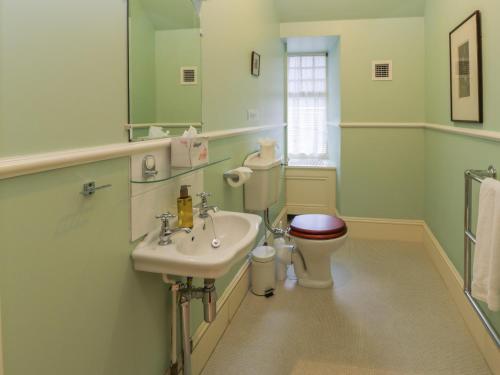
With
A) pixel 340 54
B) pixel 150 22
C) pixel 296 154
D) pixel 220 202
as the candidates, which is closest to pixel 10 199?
pixel 150 22

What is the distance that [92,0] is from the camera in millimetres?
1066

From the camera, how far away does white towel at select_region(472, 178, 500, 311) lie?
1.45 meters

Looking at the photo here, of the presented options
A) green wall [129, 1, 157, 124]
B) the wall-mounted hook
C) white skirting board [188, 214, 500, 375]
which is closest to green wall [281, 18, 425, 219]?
white skirting board [188, 214, 500, 375]

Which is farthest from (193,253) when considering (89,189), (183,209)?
(89,189)

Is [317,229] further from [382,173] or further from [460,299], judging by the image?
[382,173]

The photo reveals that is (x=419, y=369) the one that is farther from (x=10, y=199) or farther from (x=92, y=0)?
(x=92, y=0)

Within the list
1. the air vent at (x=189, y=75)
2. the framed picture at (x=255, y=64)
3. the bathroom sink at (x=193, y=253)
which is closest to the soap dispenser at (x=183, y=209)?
the bathroom sink at (x=193, y=253)

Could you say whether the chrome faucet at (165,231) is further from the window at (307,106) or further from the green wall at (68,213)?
the window at (307,106)

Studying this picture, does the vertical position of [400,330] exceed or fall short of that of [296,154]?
it falls short

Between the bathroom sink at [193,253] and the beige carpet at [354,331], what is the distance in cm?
70

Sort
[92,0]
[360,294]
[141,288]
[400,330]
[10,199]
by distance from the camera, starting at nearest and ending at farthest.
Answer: [10,199] → [92,0] → [141,288] → [400,330] → [360,294]

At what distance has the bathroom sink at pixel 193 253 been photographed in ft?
4.08

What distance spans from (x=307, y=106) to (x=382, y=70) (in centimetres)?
113

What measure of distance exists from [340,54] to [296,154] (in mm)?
1353
